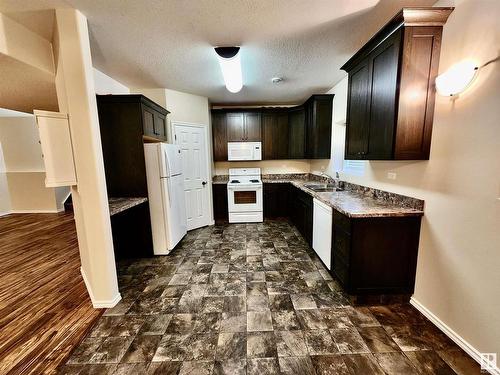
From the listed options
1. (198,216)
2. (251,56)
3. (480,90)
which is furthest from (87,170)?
(480,90)

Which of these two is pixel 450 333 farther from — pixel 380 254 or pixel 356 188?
pixel 356 188

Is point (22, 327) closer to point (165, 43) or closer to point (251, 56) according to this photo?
point (165, 43)

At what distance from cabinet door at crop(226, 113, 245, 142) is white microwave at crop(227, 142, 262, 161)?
0.13 metres

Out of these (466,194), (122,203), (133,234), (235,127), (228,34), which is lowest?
(133,234)

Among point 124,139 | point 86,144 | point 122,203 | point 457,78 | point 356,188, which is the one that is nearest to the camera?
point 457,78

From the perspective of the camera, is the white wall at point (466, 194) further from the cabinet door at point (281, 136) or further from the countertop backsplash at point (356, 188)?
the cabinet door at point (281, 136)

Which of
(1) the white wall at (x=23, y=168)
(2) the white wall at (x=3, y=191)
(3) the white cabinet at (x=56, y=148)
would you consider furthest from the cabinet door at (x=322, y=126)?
(2) the white wall at (x=3, y=191)

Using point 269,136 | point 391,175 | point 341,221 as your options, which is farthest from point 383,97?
point 269,136

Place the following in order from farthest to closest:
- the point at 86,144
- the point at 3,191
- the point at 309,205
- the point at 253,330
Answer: the point at 3,191 → the point at 309,205 → the point at 86,144 → the point at 253,330

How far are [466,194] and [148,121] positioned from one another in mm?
3523

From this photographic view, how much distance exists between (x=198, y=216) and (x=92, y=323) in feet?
8.11

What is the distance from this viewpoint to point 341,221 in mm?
2055

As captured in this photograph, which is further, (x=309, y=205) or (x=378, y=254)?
(x=309, y=205)

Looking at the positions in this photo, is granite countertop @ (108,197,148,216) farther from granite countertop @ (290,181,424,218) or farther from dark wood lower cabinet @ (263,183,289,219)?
dark wood lower cabinet @ (263,183,289,219)
